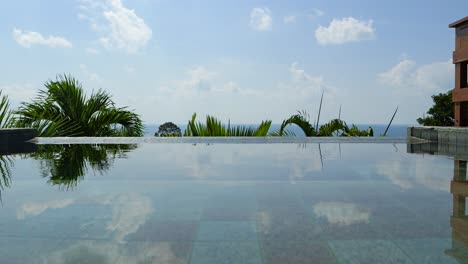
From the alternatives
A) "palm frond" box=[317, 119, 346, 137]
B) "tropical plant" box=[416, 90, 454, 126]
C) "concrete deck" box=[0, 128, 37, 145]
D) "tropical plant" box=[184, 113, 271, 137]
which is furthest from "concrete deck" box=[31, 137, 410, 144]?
"tropical plant" box=[416, 90, 454, 126]

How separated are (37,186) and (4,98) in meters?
6.85

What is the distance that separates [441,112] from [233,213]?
29.4 meters

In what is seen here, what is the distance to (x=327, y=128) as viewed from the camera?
39.9 feet

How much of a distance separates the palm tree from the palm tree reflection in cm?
321

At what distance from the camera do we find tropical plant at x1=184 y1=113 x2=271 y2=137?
10562mm

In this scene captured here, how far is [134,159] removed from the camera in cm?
620

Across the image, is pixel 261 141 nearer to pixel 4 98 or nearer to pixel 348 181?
pixel 348 181

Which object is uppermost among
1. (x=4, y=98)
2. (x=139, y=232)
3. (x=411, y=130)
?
(x=4, y=98)

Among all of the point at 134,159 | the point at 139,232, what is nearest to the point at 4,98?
the point at 134,159

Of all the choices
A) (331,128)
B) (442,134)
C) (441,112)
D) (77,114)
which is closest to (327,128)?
(331,128)

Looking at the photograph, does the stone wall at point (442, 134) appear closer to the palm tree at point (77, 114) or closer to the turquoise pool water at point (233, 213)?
the turquoise pool water at point (233, 213)

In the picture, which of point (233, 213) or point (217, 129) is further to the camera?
point (217, 129)

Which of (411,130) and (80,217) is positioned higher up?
(411,130)

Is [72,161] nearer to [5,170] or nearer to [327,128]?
[5,170]
